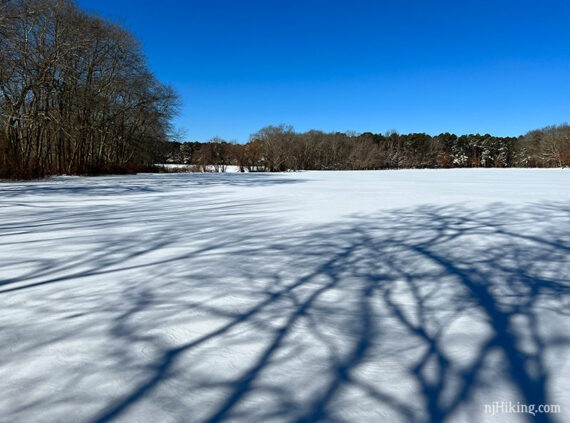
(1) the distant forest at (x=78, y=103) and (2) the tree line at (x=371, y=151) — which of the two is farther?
(2) the tree line at (x=371, y=151)

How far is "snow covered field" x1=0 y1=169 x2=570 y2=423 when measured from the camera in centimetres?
108

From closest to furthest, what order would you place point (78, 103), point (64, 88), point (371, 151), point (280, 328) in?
1. point (280, 328)
2. point (64, 88)
3. point (78, 103)
4. point (371, 151)

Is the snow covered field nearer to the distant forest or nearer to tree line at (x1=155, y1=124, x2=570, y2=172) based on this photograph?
the distant forest

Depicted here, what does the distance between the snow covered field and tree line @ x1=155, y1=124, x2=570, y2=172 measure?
28530 mm

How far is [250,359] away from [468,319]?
115 cm

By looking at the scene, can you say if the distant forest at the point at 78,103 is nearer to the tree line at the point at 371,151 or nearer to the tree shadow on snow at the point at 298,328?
the tree line at the point at 371,151

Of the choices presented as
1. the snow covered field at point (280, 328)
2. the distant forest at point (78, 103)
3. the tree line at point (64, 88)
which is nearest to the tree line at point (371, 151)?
the distant forest at point (78, 103)

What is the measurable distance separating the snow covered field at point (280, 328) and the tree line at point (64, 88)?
9.90 metres

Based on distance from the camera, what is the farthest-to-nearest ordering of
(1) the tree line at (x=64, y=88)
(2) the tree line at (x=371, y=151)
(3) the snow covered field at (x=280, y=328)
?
(2) the tree line at (x=371, y=151), (1) the tree line at (x=64, y=88), (3) the snow covered field at (x=280, y=328)

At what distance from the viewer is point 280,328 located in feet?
5.05

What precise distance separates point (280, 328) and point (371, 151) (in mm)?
51731

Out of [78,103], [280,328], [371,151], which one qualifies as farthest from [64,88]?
[371,151]

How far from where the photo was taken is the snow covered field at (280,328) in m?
1.08

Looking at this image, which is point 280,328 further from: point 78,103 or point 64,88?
point 78,103
